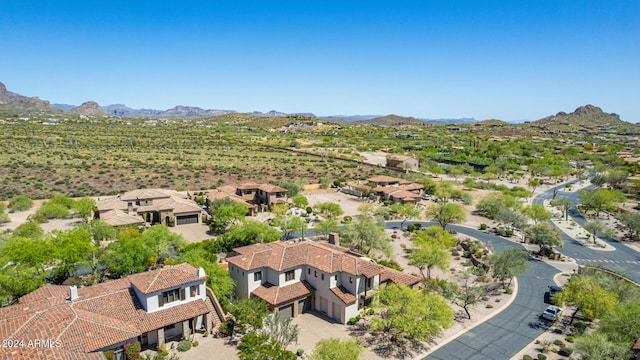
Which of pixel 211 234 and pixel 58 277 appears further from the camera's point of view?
pixel 211 234

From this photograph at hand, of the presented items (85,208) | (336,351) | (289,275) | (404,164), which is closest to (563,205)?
(404,164)

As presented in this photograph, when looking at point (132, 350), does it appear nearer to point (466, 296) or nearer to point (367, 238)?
point (466, 296)

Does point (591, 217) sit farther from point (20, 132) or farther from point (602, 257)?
point (20, 132)

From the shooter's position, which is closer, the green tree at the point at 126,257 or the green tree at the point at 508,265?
the green tree at the point at 126,257

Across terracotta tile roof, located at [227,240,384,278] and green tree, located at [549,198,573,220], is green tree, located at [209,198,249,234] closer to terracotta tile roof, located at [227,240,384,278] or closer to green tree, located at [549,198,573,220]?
terracotta tile roof, located at [227,240,384,278]

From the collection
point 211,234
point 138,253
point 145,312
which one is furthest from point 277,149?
point 145,312

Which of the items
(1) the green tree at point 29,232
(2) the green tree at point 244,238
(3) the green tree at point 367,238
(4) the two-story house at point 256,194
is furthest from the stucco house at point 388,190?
(1) the green tree at point 29,232

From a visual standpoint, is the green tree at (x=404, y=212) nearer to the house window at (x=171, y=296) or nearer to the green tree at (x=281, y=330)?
the green tree at (x=281, y=330)
